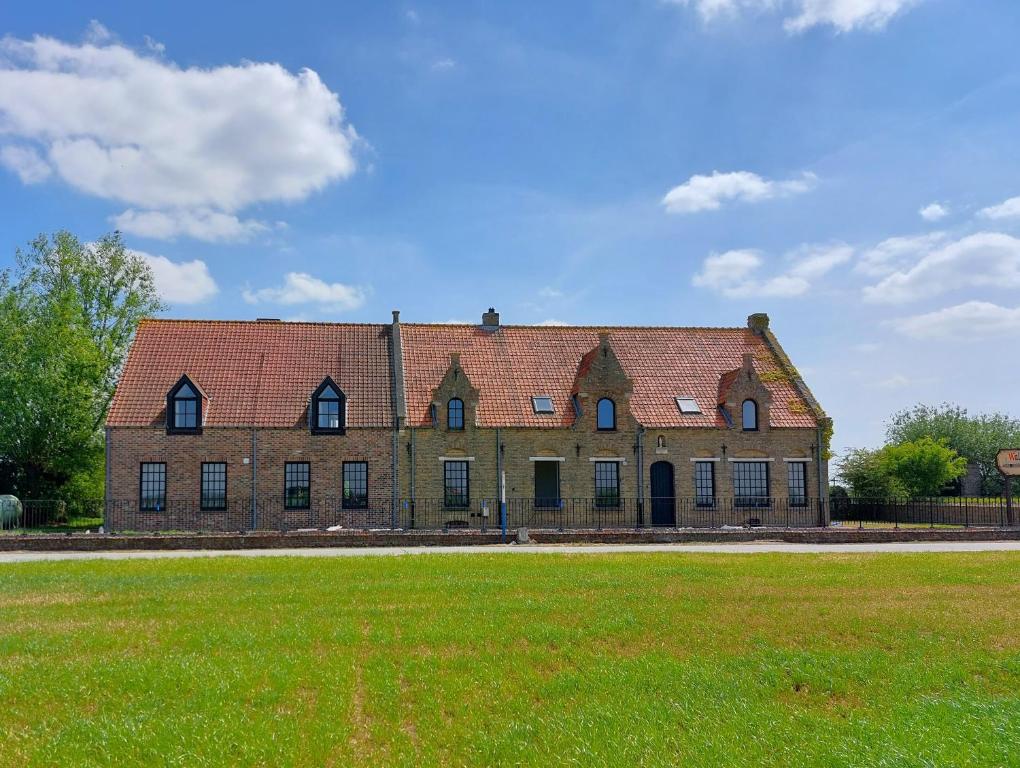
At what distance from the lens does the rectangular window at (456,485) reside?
102ft

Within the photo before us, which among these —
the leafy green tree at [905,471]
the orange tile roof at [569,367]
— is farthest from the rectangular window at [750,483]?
the leafy green tree at [905,471]

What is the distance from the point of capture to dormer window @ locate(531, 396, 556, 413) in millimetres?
32500

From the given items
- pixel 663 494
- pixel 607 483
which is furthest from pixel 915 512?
pixel 607 483

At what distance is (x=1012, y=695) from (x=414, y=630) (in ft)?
24.7

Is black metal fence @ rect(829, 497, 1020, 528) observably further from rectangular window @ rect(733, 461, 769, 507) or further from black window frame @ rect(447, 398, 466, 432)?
black window frame @ rect(447, 398, 466, 432)

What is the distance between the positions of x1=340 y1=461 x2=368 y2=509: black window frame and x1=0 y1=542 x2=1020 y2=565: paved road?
716cm

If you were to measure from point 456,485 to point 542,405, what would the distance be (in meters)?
4.65

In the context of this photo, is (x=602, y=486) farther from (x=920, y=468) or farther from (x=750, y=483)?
(x=920, y=468)

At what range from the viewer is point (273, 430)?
1200 inches

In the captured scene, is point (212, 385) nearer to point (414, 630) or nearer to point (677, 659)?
point (414, 630)

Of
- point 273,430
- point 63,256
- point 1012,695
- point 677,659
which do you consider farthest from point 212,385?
point 1012,695

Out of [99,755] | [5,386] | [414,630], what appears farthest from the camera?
[5,386]

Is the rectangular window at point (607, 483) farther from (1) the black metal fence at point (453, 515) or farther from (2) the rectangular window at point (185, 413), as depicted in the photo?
(2) the rectangular window at point (185, 413)

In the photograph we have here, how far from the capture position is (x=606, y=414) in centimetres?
3253
